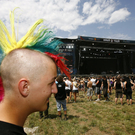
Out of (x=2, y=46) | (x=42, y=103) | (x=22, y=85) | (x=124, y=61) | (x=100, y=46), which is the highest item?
(x=100, y=46)

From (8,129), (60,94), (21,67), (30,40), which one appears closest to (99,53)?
(60,94)

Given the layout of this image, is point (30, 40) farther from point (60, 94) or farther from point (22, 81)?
point (60, 94)

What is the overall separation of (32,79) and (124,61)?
31.7 m

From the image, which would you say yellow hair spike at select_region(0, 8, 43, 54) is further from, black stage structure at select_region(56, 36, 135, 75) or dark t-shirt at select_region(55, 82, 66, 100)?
black stage structure at select_region(56, 36, 135, 75)

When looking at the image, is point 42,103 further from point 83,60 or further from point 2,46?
point 83,60

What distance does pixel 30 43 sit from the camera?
2.83 feet

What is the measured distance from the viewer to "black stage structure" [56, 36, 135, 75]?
21.4 metres

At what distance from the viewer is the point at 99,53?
88.3ft

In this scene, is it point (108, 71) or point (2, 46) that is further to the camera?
point (108, 71)

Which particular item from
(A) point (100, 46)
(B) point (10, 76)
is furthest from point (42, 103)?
(A) point (100, 46)

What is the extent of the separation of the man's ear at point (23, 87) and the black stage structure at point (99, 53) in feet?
51.8

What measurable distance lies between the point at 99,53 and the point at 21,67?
27.7 meters

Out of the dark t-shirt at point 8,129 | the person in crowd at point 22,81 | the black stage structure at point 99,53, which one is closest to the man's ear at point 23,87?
the person in crowd at point 22,81

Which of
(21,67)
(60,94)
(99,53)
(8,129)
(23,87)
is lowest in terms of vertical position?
(60,94)
